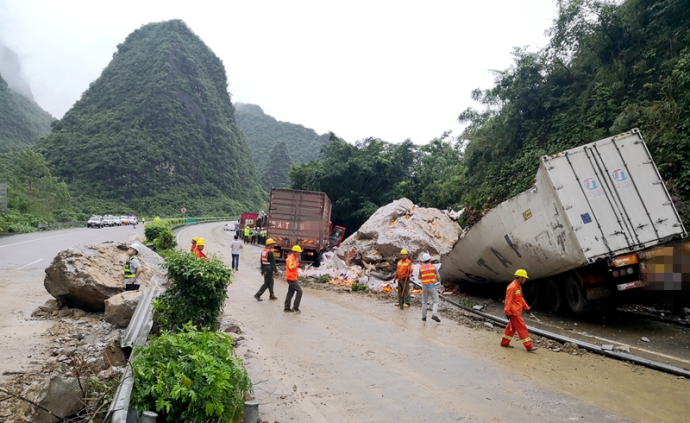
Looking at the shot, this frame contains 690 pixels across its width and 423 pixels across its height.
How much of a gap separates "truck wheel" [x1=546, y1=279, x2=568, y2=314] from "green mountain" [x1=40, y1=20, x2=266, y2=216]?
5973 cm

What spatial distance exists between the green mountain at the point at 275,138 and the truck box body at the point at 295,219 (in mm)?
87454

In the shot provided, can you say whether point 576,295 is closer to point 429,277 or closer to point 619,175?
point 619,175

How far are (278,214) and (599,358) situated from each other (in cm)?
1349

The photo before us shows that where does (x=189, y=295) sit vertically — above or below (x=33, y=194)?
below

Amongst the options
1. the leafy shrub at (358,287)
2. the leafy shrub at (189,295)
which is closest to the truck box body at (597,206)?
the leafy shrub at (358,287)

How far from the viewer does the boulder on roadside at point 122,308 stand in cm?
773

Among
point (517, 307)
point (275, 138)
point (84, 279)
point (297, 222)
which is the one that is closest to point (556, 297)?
point (517, 307)

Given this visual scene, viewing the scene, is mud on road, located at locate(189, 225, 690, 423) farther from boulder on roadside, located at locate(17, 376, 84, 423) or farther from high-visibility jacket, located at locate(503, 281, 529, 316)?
boulder on roadside, located at locate(17, 376, 84, 423)

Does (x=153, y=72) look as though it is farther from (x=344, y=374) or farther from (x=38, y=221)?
(x=344, y=374)

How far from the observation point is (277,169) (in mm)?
95625

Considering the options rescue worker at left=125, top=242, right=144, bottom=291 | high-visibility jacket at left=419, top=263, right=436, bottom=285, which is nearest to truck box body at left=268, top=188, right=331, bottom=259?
high-visibility jacket at left=419, top=263, right=436, bottom=285

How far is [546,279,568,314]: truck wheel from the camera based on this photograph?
1009 cm

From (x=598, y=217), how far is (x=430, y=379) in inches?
189

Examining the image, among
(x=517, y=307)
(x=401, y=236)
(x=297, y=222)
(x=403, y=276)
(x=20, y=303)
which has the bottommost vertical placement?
(x=517, y=307)
